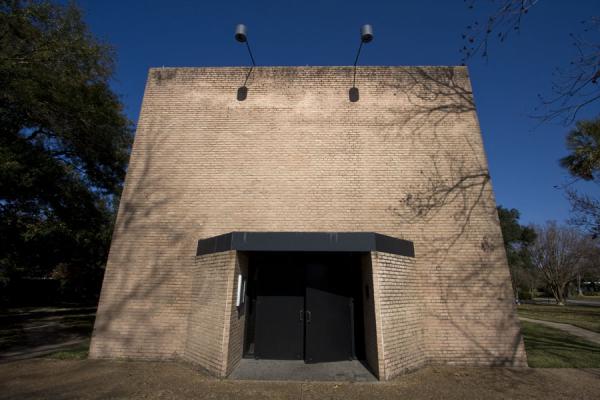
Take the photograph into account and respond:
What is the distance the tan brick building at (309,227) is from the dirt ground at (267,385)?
1.50 ft

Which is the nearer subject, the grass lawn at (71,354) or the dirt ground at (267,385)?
the dirt ground at (267,385)

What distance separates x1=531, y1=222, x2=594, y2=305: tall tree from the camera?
34812 millimetres

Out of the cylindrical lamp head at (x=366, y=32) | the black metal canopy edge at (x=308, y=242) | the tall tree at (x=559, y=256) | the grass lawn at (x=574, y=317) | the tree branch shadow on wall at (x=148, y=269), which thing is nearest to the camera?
the black metal canopy edge at (x=308, y=242)

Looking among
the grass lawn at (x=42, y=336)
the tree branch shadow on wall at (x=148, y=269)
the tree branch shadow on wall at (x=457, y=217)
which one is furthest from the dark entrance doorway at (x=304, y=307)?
the grass lawn at (x=42, y=336)

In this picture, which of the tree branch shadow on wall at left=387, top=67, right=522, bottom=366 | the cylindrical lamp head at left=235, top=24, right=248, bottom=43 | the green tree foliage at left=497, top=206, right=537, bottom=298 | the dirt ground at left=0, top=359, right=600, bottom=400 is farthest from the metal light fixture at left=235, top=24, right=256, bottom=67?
the green tree foliage at left=497, top=206, right=537, bottom=298

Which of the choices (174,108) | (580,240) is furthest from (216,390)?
(580,240)

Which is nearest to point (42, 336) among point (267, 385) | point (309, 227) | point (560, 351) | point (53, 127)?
point (53, 127)

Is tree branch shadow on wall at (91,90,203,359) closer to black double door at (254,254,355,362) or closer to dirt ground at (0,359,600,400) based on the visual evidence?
dirt ground at (0,359,600,400)

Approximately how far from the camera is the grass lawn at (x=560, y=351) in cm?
711

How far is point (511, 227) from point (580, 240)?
7.93m

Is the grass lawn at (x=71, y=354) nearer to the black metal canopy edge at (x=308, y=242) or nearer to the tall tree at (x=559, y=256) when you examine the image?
the black metal canopy edge at (x=308, y=242)

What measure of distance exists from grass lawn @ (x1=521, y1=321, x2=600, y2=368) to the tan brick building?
1058mm

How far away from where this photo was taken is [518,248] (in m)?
40.3

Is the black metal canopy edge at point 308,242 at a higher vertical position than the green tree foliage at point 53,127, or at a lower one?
lower
